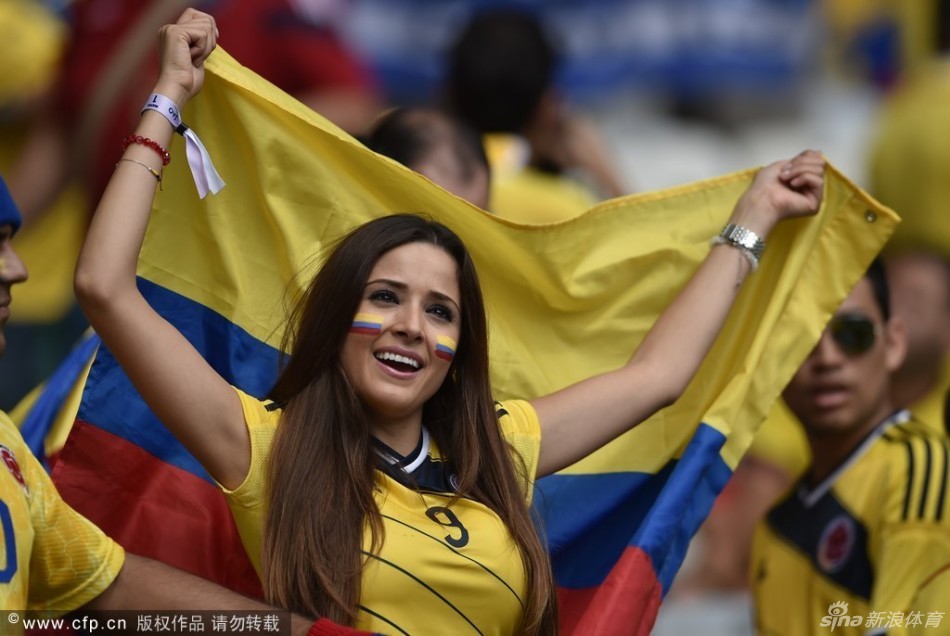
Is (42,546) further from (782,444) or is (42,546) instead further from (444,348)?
(782,444)

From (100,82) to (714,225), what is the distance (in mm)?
2300

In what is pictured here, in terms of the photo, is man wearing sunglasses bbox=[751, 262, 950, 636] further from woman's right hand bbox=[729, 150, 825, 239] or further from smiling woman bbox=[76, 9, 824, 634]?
smiling woman bbox=[76, 9, 824, 634]

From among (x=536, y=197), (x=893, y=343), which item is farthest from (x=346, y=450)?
(x=536, y=197)

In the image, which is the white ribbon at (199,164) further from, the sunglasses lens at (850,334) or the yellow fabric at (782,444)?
the yellow fabric at (782,444)

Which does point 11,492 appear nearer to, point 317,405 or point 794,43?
point 317,405

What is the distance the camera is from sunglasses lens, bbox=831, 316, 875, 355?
15.7ft

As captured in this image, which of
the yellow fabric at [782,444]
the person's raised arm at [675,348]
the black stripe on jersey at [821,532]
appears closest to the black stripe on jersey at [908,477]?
the black stripe on jersey at [821,532]

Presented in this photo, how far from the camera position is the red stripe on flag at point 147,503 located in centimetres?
392

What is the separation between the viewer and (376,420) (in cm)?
375

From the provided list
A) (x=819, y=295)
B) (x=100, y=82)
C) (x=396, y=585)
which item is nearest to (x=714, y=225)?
(x=819, y=295)

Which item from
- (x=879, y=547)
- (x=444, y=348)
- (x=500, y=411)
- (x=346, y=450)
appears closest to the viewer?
(x=346, y=450)

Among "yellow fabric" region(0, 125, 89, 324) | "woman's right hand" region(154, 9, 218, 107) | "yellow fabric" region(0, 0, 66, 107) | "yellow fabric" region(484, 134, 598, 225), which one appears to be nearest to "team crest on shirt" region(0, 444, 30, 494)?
"woman's right hand" region(154, 9, 218, 107)

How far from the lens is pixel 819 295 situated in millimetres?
Result: 4484

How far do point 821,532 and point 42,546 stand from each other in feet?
7.28
